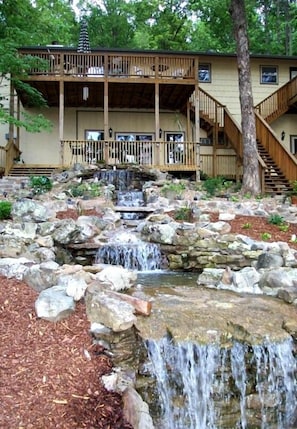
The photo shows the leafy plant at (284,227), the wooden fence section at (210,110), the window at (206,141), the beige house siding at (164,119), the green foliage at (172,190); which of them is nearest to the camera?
the leafy plant at (284,227)

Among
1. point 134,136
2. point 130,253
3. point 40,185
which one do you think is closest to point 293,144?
point 134,136

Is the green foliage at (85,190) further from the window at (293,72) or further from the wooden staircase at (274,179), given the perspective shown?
the window at (293,72)

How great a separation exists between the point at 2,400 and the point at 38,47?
1633 centimetres

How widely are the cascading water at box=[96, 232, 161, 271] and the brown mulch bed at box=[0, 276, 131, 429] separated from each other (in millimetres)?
4108

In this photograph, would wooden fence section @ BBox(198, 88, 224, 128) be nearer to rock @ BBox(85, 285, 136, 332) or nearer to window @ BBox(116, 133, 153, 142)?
window @ BBox(116, 133, 153, 142)

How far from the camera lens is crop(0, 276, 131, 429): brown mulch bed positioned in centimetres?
293

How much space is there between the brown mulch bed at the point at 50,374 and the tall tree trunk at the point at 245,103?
10280 millimetres

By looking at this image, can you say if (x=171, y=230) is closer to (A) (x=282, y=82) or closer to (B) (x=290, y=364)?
(B) (x=290, y=364)

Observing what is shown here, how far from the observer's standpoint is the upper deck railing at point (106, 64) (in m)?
15.2

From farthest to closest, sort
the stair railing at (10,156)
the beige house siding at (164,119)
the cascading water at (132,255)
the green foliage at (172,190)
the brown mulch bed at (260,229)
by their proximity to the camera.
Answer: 1. the beige house siding at (164,119)
2. the stair railing at (10,156)
3. the green foliage at (172,190)
4. the brown mulch bed at (260,229)
5. the cascading water at (132,255)

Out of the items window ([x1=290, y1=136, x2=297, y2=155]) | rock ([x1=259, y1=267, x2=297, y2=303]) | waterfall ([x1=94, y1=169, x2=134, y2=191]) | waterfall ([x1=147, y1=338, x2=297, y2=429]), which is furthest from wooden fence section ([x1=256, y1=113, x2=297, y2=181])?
waterfall ([x1=147, y1=338, x2=297, y2=429])

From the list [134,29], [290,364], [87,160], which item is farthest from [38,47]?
[290,364]

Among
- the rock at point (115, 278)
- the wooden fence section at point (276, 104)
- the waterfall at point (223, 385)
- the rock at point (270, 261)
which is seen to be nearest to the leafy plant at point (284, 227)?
the rock at point (270, 261)

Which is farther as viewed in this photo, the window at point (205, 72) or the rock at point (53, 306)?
the window at point (205, 72)
